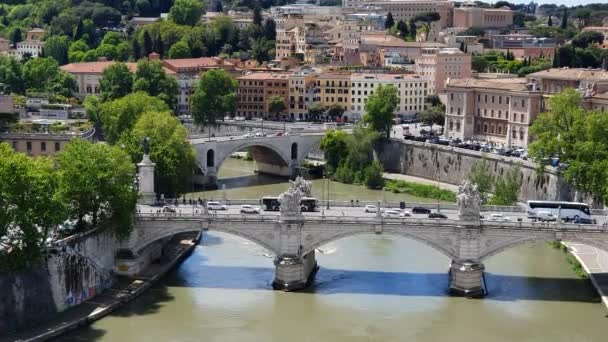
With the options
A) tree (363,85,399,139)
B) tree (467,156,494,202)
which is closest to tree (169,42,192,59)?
tree (363,85,399,139)

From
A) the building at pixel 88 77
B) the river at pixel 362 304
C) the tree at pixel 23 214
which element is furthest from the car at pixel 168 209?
the building at pixel 88 77

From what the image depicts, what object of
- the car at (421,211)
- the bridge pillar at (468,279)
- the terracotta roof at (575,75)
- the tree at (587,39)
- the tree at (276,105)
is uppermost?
the tree at (587,39)

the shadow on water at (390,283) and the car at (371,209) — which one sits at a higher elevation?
the car at (371,209)

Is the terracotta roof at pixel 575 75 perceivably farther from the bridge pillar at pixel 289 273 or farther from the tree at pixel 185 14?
the tree at pixel 185 14

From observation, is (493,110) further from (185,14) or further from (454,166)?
(185,14)

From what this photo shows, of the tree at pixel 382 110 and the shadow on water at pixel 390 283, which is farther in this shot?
the tree at pixel 382 110

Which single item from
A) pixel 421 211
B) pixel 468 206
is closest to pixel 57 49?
pixel 421 211

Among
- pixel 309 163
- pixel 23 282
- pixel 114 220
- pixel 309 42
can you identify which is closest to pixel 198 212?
pixel 114 220
